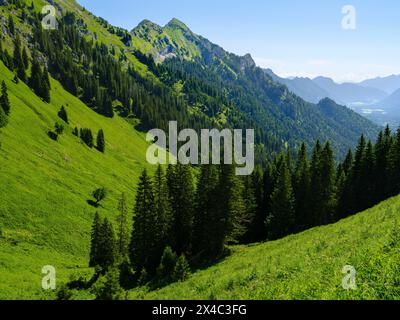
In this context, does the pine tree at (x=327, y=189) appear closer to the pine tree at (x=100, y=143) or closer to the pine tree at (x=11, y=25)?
the pine tree at (x=100, y=143)

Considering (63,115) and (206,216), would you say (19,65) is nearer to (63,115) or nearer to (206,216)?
(63,115)

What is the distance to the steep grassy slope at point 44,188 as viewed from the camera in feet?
166

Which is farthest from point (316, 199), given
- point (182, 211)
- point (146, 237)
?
point (146, 237)

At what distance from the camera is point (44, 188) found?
7212cm

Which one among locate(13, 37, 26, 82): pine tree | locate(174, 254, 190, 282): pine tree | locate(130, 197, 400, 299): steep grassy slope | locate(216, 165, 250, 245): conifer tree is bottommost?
locate(174, 254, 190, 282): pine tree

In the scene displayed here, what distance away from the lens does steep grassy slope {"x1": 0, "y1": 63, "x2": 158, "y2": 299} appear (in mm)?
50594

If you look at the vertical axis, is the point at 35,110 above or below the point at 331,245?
above

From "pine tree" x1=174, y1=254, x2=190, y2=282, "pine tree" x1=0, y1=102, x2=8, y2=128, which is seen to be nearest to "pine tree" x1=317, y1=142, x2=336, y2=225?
"pine tree" x1=174, y1=254, x2=190, y2=282

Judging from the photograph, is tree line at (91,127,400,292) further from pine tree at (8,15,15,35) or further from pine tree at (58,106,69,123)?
pine tree at (8,15,15,35)

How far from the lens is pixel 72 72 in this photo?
168375 millimetres
